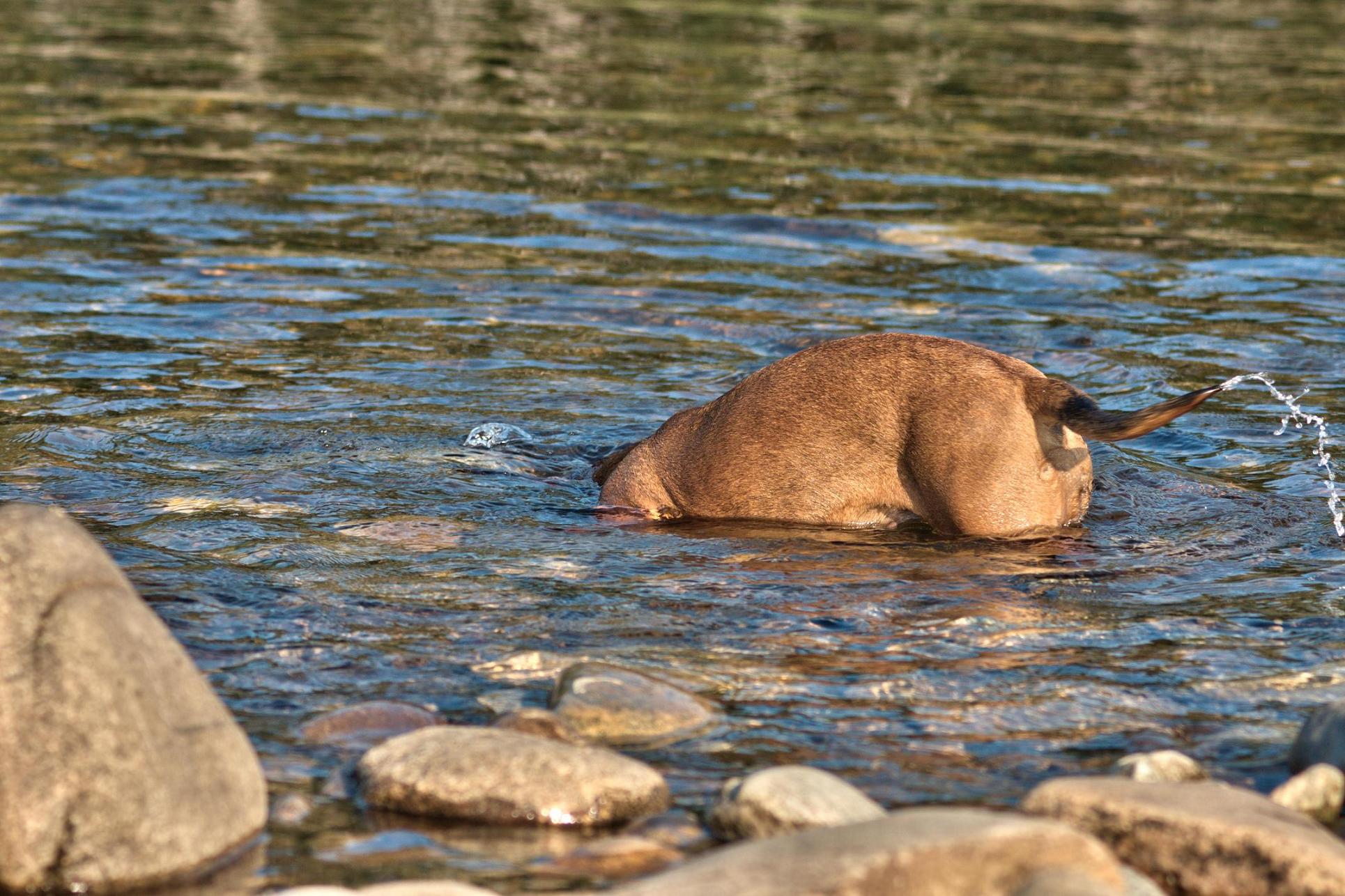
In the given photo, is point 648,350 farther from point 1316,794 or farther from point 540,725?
point 1316,794

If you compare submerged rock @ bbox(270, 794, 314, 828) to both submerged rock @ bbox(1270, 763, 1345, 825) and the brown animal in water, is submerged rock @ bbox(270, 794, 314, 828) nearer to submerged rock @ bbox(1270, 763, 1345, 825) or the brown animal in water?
submerged rock @ bbox(1270, 763, 1345, 825)

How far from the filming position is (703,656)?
6301 millimetres

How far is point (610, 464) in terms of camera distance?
347 inches

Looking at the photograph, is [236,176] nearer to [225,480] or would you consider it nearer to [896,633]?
[225,480]

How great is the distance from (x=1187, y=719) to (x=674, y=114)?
14.7 m

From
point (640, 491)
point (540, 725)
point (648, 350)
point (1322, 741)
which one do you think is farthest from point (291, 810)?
point (648, 350)

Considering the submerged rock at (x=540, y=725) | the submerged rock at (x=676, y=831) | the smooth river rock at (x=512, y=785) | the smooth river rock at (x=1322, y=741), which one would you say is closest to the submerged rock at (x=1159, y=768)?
the smooth river rock at (x=1322, y=741)

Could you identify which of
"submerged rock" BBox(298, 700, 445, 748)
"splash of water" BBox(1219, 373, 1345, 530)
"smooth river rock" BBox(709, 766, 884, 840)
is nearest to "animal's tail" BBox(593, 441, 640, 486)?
"splash of water" BBox(1219, 373, 1345, 530)

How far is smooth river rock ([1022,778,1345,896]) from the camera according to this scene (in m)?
4.60

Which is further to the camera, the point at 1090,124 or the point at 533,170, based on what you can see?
the point at 1090,124

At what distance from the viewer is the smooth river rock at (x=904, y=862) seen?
14.0 feet

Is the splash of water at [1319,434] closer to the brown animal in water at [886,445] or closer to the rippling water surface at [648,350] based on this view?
the rippling water surface at [648,350]

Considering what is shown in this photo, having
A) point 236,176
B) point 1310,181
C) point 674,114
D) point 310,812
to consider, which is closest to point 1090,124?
point 1310,181

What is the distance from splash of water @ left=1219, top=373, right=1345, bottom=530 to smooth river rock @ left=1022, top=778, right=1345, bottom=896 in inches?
92.6
